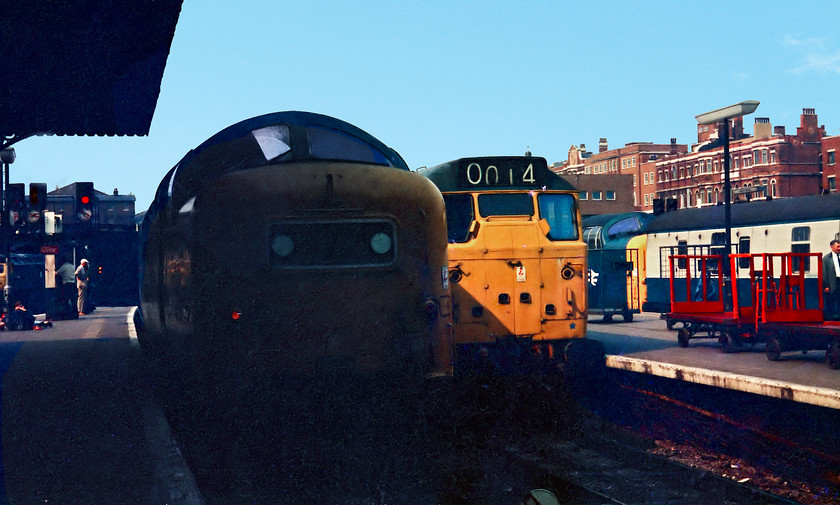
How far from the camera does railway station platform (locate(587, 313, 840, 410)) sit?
9.11m

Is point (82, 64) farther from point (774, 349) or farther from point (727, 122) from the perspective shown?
point (727, 122)

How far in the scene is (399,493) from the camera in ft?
23.8

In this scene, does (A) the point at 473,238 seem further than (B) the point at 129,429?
Yes

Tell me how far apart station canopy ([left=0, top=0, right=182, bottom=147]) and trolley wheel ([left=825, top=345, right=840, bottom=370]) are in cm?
822

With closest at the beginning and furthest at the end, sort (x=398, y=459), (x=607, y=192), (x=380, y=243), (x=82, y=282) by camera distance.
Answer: (x=380, y=243), (x=398, y=459), (x=82, y=282), (x=607, y=192)

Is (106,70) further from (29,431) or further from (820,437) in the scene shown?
(820,437)

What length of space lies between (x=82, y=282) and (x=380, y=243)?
20.6 metres

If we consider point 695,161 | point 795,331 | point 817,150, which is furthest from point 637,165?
point 795,331

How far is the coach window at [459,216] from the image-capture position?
471 inches

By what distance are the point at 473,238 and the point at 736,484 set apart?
493 cm

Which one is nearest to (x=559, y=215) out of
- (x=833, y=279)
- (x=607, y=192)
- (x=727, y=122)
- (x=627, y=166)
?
(x=833, y=279)

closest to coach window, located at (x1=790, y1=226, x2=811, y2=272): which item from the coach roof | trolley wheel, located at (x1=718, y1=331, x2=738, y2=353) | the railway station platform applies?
the coach roof

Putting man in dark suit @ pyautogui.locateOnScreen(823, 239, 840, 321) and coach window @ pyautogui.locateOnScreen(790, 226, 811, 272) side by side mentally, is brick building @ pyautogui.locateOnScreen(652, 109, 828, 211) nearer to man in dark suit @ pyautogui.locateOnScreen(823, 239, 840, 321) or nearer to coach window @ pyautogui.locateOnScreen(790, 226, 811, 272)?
coach window @ pyautogui.locateOnScreen(790, 226, 811, 272)

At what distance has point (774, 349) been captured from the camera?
12.1m
